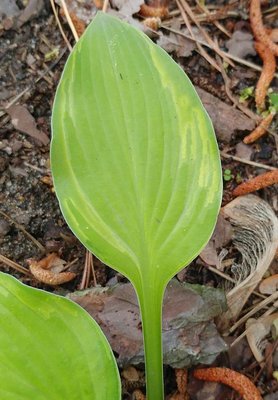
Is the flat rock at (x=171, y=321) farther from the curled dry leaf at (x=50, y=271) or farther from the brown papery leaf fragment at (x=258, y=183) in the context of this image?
the brown papery leaf fragment at (x=258, y=183)

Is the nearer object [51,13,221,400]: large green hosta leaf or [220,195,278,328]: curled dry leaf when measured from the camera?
[51,13,221,400]: large green hosta leaf

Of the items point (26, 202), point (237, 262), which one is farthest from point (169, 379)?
point (26, 202)

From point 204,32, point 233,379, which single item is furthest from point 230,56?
point 233,379

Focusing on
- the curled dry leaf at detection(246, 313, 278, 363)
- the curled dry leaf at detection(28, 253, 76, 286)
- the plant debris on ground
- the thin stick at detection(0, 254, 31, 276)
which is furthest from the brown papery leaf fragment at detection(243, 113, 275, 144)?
the thin stick at detection(0, 254, 31, 276)

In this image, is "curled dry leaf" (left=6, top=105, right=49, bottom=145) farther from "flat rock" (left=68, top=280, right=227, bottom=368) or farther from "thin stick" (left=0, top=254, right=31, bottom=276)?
"flat rock" (left=68, top=280, right=227, bottom=368)

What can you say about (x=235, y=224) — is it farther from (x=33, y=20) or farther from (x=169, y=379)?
(x=33, y=20)

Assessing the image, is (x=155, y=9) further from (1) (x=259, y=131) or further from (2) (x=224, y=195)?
(2) (x=224, y=195)

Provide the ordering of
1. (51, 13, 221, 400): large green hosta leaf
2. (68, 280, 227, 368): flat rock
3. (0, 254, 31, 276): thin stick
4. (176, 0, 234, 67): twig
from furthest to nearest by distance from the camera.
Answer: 1. (176, 0, 234, 67): twig
2. (0, 254, 31, 276): thin stick
3. (68, 280, 227, 368): flat rock
4. (51, 13, 221, 400): large green hosta leaf
